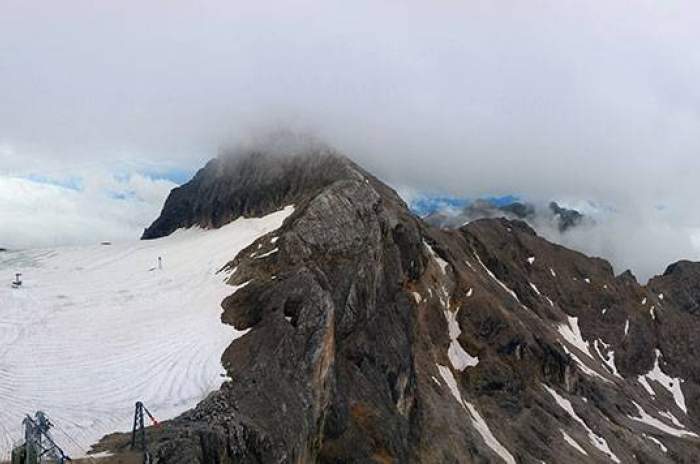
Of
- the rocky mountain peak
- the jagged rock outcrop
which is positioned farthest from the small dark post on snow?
the rocky mountain peak

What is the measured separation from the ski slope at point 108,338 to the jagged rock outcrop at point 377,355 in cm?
309

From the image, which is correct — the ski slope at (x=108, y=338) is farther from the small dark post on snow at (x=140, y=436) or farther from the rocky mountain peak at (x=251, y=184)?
the rocky mountain peak at (x=251, y=184)

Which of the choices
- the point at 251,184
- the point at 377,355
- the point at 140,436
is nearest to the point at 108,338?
the point at 140,436

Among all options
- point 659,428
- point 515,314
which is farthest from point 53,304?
point 659,428

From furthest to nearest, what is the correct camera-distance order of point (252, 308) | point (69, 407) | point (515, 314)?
point (515, 314), point (252, 308), point (69, 407)

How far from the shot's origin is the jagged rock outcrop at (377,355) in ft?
190

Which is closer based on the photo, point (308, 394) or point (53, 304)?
point (308, 394)

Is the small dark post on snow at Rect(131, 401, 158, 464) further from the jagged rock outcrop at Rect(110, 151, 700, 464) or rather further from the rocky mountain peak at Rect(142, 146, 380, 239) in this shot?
the rocky mountain peak at Rect(142, 146, 380, 239)

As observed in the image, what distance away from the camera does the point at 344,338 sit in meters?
83.9

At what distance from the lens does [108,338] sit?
61.8 meters

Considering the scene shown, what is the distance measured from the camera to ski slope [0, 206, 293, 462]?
159ft

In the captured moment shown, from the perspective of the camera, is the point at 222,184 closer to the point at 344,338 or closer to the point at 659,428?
the point at 344,338

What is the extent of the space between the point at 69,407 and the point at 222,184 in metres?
85.1

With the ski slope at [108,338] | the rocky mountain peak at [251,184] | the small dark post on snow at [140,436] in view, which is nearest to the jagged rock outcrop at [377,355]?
the rocky mountain peak at [251,184]
